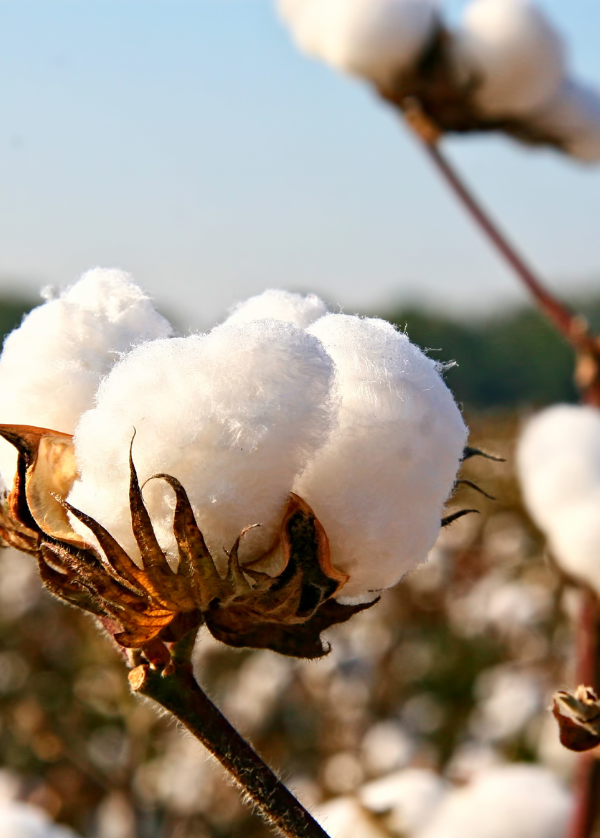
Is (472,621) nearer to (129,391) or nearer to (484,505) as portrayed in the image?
(484,505)

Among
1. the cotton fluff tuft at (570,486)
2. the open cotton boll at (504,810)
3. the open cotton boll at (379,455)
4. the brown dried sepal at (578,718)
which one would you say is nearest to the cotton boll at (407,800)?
the open cotton boll at (504,810)

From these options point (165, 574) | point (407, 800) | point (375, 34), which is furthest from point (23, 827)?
point (375, 34)

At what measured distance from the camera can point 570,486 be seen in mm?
1778

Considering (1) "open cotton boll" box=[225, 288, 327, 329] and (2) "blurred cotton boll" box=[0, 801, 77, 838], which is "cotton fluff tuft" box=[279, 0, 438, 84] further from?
(2) "blurred cotton boll" box=[0, 801, 77, 838]

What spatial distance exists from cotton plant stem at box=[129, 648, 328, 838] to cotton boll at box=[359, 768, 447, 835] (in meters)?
0.88

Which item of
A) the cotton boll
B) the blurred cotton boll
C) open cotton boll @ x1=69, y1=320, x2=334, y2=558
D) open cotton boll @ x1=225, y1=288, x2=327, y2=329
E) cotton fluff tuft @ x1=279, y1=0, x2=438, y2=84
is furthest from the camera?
cotton fluff tuft @ x1=279, y1=0, x2=438, y2=84

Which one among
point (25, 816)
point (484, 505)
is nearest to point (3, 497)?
point (25, 816)

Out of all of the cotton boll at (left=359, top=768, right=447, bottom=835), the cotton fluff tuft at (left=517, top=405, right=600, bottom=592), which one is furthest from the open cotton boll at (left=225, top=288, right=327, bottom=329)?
the cotton fluff tuft at (left=517, top=405, right=600, bottom=592)

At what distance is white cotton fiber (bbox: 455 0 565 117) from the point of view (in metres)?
1.71

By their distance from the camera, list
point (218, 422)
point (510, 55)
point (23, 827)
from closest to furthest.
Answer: point (218, 422) → point (23, 827) → point (510, 55)

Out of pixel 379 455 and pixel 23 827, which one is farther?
pixel 23 827

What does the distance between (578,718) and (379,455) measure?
215 mm

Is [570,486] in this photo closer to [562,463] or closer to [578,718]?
[562,463]

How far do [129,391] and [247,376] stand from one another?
65mm
